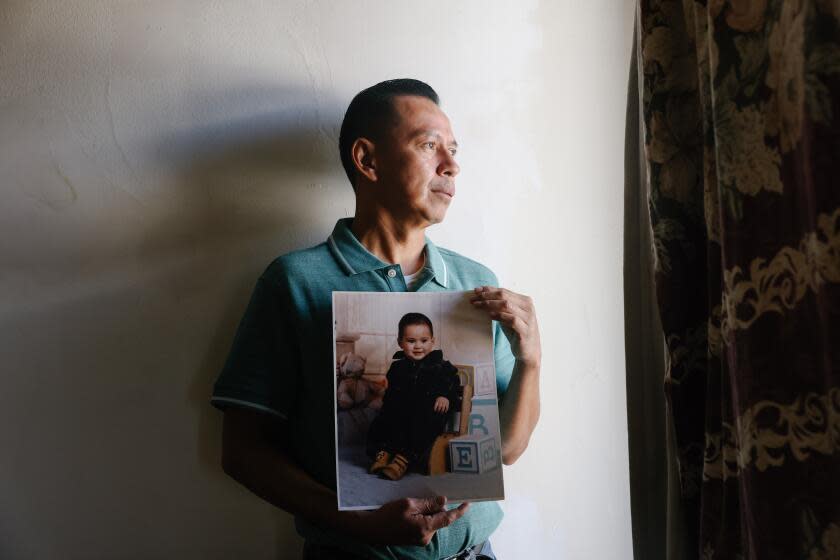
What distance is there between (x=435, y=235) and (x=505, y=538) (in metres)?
→ 0.52

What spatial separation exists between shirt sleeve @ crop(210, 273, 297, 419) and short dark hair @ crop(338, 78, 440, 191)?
0.23m

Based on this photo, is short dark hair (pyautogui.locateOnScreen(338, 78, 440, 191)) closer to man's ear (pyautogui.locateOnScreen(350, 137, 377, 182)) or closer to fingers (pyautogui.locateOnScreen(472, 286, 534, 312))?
man's ear (pyautogui.locateOnScreen(350, 137, 377, 182))

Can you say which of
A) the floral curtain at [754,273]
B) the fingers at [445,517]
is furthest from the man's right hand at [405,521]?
the floral curtain at [754,273]

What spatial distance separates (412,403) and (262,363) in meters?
0.21

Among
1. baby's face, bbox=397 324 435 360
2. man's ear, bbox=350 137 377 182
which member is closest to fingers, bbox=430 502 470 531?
baby's face, bbox=397 324 435 360

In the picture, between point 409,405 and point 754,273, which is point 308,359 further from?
point 754,273

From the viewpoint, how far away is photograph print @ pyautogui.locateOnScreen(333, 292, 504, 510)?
2.74 feet

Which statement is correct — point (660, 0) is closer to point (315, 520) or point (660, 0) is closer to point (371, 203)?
point (371, 203)

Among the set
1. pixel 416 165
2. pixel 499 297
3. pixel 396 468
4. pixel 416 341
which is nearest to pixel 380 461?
pixel 396 468

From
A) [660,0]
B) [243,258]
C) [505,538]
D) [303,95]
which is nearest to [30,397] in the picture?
[243,258]

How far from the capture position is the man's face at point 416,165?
3.14 feet

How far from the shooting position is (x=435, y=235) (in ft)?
3.79

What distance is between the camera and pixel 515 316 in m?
0.90

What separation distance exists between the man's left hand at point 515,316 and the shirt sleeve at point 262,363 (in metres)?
0.26
